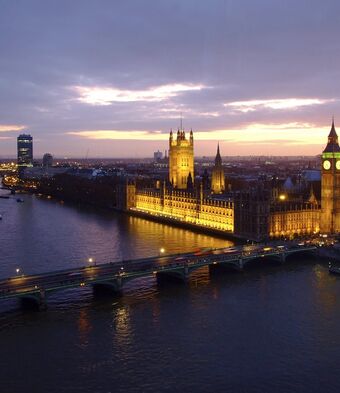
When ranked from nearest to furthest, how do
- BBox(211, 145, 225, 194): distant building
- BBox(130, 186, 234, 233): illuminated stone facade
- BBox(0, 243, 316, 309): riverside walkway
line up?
1. BBox(0, 243, 316, 309): riverside walkway
2. BBox(130, 186, 234, 233): illuminated stone facade
3. BBox(211, 145, 225, 194): distant building

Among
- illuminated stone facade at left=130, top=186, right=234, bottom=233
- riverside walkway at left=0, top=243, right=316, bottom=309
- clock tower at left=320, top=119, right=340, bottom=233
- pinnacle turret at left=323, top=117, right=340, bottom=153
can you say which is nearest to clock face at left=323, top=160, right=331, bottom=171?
clock tower at left=320, top=119, right=340, bottom=233

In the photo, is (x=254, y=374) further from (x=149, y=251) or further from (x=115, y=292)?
(x=149, y=251)

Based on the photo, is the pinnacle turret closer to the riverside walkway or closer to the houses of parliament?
the houses of parliament

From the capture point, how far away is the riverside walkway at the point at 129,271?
40.0 meters

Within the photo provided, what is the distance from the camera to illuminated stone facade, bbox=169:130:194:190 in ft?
375

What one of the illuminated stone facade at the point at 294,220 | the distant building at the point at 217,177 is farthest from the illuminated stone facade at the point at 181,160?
the illuminated stone facade at the point at 294,220

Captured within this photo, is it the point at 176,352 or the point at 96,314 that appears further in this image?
the point at 96,314

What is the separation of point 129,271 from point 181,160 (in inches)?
2805

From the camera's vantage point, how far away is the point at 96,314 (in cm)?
3884

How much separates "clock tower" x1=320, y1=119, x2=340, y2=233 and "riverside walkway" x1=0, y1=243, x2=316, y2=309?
42.0 ft

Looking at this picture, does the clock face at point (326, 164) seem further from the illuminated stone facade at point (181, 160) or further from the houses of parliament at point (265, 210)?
the illuminated stone facade at point (181, 160)

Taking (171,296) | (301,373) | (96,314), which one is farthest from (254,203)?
(301,373)

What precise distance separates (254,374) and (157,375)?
5.10 metres

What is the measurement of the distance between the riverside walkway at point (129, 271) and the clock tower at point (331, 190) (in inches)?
504
